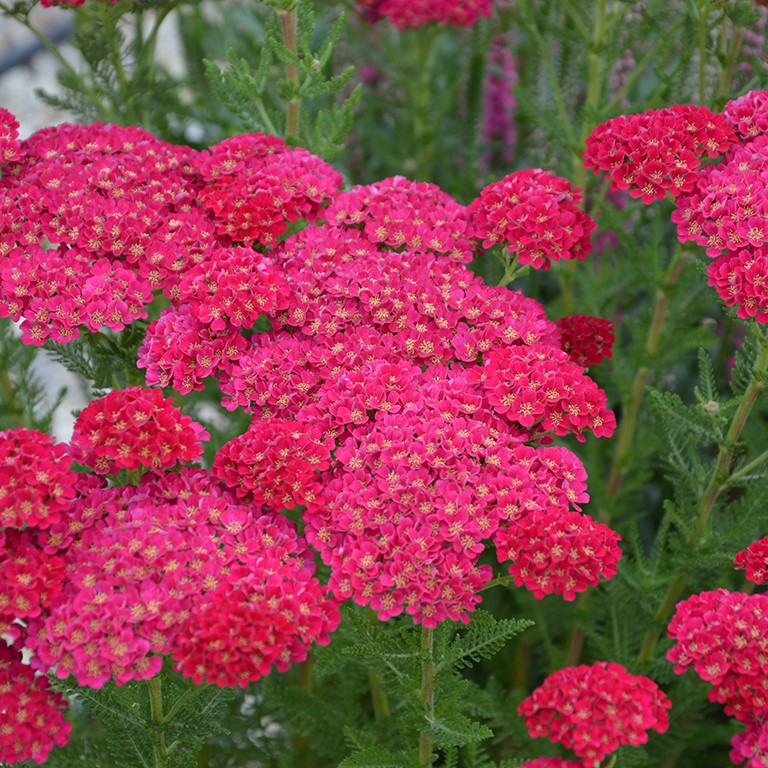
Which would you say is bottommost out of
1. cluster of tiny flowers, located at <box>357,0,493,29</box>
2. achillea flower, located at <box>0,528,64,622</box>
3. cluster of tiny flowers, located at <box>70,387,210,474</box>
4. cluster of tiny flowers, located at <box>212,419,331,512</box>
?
achillea flower, located at <box>0,528,64,622</box>

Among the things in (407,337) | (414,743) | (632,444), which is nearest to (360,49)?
(632,444)

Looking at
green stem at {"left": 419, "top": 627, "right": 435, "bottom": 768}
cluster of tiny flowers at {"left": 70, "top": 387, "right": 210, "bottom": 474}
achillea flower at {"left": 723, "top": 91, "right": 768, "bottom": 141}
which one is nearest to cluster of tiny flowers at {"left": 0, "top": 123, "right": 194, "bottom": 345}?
cluster of tiny flowers at {"left": 70, "top": 387, "right": 210, "bottom": 474}

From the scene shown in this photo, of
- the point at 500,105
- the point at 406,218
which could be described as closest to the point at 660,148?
the point at 406,218

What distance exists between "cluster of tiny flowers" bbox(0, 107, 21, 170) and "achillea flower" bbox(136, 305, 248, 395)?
0.49 meters

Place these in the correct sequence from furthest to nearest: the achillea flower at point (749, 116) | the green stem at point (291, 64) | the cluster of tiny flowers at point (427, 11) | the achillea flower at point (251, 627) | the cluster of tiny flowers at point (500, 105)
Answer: the cluster of tiny flowers at point (500, 105) < the cluster of tiny flowers at point (427, 11) < the green stem at point (291, 64) < the achillea flower at point (749, 116) < the achillea flower at point (251, 627)

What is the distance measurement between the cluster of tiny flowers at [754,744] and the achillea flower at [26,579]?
965 millimetres

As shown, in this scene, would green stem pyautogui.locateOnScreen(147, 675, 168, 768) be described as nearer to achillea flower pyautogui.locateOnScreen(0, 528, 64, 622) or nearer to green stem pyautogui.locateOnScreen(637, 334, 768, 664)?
achillea flower pyautogui.locateOnScreen(0, 528, 64, 622)

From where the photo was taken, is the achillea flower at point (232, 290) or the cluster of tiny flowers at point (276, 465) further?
the achillea flower at point (232, 290)

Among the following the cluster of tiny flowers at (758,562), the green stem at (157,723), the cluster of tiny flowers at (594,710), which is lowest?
the green stem at (157,723)

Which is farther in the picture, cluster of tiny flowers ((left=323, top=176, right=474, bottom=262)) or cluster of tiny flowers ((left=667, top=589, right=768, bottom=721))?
cluster of tiny flowers ((left=323, top=176, right=474, bottom=262))

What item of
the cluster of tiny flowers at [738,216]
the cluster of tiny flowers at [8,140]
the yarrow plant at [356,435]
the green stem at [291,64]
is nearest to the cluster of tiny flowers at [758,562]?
the yarrow plant at [356,435]

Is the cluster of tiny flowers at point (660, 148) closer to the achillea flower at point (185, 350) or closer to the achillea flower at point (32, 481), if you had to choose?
the achillea flower at point (185, 350)

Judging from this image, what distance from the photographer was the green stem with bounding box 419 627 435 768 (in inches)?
60.0

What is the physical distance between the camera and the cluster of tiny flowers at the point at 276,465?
1.51m
